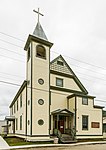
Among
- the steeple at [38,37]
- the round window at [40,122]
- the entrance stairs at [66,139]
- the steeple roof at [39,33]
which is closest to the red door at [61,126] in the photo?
the entrance stairs at [66,139]

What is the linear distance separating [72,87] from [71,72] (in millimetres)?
2163

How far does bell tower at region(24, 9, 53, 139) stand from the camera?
23189mm

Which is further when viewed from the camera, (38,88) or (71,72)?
(71,72)

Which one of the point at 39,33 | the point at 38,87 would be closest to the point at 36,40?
the point at 39,33

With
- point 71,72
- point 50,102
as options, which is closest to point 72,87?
point 71,72

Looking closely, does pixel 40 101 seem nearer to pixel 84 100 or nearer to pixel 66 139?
pixel 66 139

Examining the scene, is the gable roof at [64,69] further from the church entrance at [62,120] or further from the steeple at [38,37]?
the church entrance at [62,120]

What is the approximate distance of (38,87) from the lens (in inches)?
949

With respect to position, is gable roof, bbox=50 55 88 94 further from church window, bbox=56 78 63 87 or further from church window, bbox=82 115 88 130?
church window, bbox=82 115 88 130

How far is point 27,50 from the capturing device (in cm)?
2723

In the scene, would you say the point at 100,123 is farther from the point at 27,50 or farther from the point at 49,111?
the point at 27,50

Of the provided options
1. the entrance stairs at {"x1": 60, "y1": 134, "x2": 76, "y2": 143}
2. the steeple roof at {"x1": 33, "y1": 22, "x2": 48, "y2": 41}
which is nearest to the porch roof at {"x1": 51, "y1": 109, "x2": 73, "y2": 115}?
the entrance stairs at {"x1": 60, "y1": 134, "x2": 76, "y2": 143}

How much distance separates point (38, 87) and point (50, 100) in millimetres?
3014

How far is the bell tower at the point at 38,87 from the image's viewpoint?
2319cm
